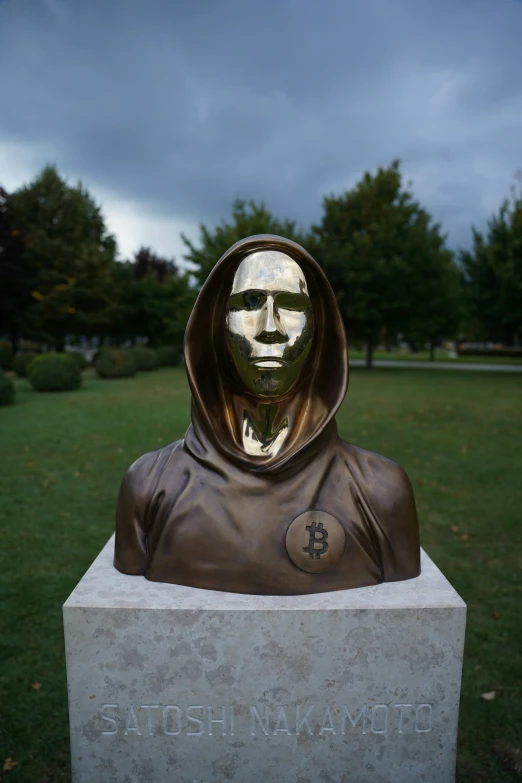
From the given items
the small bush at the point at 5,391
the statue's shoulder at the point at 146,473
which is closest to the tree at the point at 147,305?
the small bush at the point at 5,391

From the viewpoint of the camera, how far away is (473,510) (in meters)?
6.84

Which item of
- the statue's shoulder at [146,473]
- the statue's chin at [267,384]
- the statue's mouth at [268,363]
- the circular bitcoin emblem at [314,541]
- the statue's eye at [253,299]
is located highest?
the statue's eye at [253,299]

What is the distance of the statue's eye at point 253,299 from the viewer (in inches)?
99.2

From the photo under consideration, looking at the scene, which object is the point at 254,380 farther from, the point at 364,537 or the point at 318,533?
the point at 364,537

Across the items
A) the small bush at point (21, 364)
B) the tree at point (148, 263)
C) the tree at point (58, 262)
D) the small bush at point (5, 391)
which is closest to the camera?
the small bush at point (5, 391)

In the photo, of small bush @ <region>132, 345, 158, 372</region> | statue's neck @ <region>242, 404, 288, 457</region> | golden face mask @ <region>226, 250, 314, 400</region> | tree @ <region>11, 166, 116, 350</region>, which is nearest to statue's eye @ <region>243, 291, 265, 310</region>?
golden face mask @ <region>226, 250, 314, 400</region>

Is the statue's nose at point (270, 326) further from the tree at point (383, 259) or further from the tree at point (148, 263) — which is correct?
the tree at point (148, 263)

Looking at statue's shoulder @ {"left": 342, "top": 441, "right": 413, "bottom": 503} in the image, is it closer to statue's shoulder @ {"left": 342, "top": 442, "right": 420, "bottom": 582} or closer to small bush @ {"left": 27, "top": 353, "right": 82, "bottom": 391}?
statue's shoulder @ {"left": 342, "top": 442, "right": 420, "bottom": 582}

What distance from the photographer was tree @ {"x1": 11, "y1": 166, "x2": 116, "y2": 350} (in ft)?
98.7

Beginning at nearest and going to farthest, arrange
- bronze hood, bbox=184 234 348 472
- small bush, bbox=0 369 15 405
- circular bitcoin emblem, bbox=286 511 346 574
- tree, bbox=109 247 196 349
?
circular bitcoin emblem, bbox=286 511 346 574 → bronze hood, bbox=184 234 348 472 → small bush, bbox=0 369 15 405 → tree, bbox=109 247 196 349

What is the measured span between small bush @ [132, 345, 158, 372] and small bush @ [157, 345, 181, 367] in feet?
9.12

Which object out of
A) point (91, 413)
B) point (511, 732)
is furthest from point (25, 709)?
point (91, 413)

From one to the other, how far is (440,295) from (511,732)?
23844 millimetres

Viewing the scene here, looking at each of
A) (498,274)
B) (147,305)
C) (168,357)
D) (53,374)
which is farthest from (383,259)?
(147,305)
